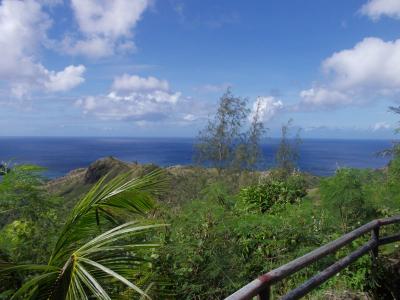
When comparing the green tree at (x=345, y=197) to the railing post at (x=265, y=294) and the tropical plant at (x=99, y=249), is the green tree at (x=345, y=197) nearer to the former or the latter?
the tropical plant at (x=99, y=249)

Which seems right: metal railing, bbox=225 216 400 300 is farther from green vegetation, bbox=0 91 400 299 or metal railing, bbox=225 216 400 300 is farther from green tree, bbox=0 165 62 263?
green tree, bbox=0 165 62 263

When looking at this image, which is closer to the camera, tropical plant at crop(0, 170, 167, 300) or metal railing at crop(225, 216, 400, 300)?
metal railing at crop(225, 216, 400, 300)

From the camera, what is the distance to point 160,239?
5.16 m

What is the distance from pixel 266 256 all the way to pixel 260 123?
18.2 metres

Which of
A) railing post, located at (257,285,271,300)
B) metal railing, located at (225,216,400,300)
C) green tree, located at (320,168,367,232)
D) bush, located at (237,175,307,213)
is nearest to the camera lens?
metal railing, located at (225,216,400,300)

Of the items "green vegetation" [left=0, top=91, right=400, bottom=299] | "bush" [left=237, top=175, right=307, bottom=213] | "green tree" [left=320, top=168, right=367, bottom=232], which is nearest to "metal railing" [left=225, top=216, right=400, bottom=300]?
"green vegetation" [left=0, top=91, right=400, bottom=299]

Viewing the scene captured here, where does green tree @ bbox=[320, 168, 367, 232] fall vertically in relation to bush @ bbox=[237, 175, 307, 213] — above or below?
above

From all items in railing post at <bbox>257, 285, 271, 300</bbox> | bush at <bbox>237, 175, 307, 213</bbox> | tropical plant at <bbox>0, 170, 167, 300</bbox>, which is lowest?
bush at <bbox>237, 175, 307, 213</bbox>

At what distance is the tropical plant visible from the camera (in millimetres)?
2995

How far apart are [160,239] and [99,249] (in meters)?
2.18

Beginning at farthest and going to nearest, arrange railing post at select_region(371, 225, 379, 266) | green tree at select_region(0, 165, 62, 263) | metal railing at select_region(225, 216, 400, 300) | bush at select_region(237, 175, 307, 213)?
1. bush at select_region(237, 175, 307, 213)
2. railing post at select_region(371, 225, 379, 266)
3. green tree at select_region(0, 165, 62, 263)
4. metal railing at select_region(225, 216, 400, 300)

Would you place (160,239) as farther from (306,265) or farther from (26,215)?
(306,265)

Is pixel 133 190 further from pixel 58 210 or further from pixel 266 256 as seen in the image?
pixel 266 256

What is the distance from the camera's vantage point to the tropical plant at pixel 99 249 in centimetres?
300
